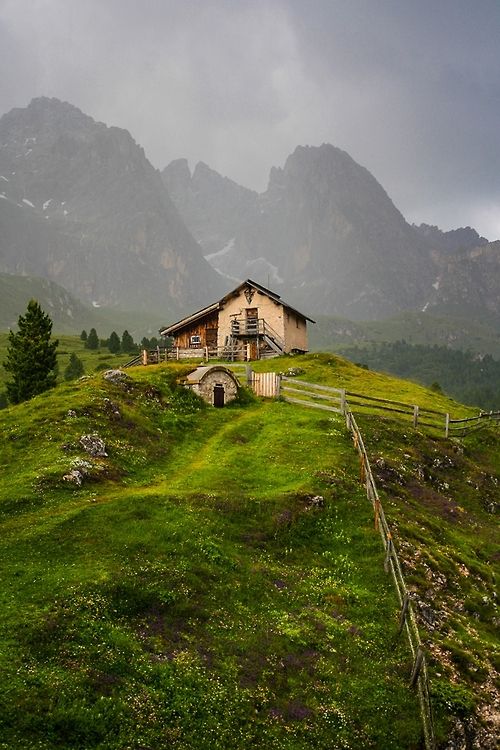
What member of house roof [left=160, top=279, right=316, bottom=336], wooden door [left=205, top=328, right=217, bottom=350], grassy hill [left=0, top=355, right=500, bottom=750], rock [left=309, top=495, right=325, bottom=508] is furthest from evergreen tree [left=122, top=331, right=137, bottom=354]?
rock [left=309, top=495, right=325, bottom=508]

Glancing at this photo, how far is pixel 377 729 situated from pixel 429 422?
36532 mm

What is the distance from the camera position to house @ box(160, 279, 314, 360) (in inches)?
2881

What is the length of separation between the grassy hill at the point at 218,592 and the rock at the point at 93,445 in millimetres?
211

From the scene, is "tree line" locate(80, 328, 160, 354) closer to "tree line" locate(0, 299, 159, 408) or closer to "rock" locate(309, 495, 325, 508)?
"tree line" locate(0, 299, 159, 408)

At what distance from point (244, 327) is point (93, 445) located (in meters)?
47.6

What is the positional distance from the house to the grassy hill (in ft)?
126

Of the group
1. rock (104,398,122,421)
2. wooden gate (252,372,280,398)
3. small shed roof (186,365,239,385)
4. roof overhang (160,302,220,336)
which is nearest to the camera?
rock (104,398,122,421)

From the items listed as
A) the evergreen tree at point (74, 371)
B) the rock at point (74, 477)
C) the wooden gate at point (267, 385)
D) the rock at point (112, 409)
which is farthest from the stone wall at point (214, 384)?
the evergreen tree at point (74, 371)

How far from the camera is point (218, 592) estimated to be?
758 inches

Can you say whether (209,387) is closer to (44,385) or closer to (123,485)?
(123,485)

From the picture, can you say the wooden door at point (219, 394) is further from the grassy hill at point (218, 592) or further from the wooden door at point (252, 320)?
the wooden door at point (252, 320)

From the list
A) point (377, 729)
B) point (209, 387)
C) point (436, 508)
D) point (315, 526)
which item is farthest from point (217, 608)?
point (209, 387)

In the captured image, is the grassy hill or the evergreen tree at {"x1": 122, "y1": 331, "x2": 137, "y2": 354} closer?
the grassy hill

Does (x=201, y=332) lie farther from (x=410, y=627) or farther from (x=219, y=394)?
(x=410, y=627)
